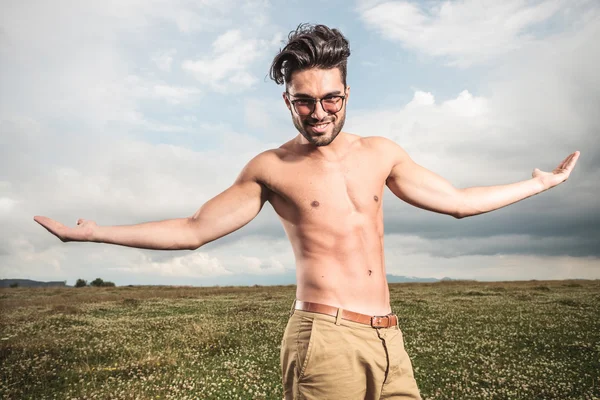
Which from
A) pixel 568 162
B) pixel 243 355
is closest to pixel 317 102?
pixel 568 162

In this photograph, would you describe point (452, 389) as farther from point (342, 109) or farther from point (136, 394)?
point (342, 109)

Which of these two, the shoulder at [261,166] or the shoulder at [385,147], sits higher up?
the shoulder at [385,147]

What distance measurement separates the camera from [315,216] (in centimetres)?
392

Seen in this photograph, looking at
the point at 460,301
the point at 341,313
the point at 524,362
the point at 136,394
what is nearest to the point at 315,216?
the point at 341,313

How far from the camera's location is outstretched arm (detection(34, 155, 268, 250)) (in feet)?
12.8

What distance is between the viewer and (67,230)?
3787 millimetres

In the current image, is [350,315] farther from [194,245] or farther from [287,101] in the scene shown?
[287,101]

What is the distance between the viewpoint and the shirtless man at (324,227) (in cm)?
356

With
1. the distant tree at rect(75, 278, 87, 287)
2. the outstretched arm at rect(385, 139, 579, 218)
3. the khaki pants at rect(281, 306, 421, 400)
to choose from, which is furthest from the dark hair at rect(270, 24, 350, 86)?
the distant tree at rect(75, 278, 87, 287)

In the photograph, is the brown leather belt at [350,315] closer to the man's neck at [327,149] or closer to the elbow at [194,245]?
the elbow at [194,245]

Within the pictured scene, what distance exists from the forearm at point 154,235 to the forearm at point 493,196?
101 inches

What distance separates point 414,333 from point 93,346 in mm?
10703

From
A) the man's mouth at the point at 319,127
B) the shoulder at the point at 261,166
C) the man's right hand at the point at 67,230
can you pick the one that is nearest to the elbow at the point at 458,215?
the man's mouth at the point at 319,127

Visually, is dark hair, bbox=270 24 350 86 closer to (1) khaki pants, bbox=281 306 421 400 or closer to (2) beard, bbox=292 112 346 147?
(2) beard, bbox=292 112 346 147
